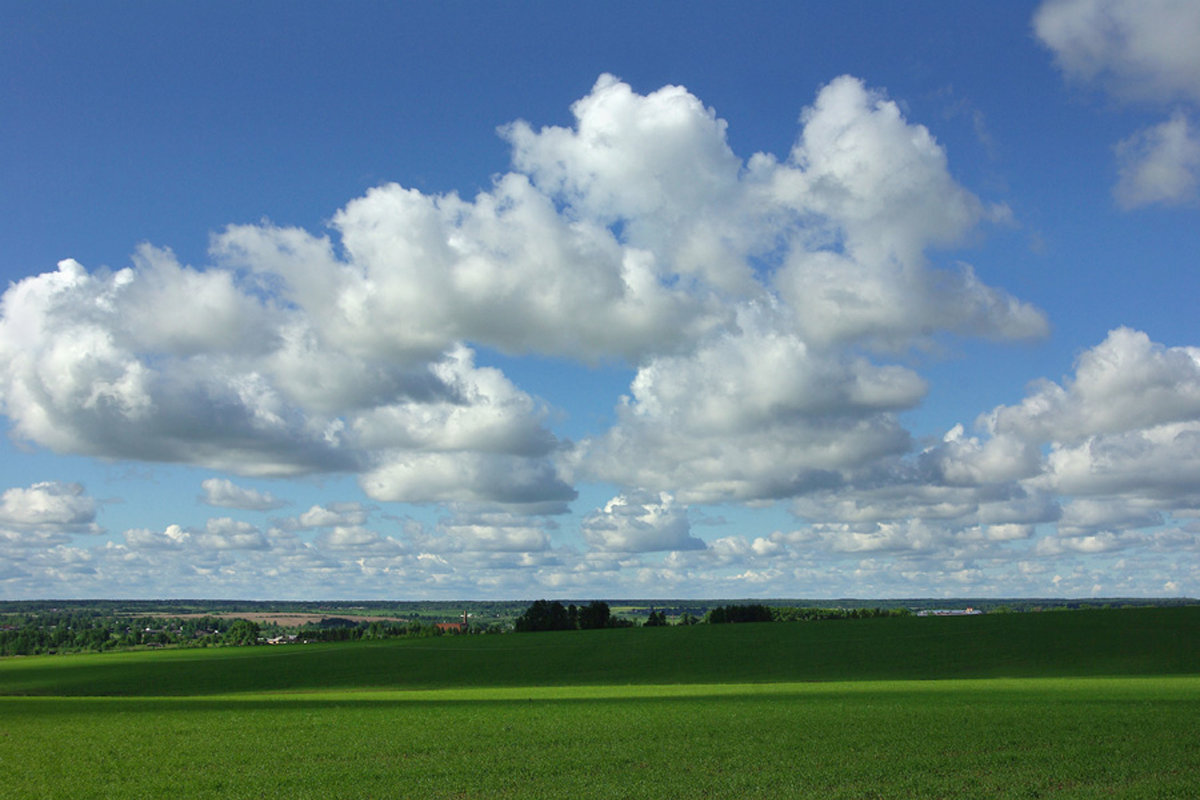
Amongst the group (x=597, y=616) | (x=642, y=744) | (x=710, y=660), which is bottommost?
(x=710, y=660)

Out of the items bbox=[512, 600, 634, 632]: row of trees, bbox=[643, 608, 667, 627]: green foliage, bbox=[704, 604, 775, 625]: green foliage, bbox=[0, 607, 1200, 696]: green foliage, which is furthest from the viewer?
bbox=[704, 604, 775, 625]: green foliage

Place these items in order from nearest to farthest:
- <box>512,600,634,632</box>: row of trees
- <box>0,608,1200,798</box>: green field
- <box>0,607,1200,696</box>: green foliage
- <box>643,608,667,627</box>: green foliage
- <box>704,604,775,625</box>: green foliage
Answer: <box>0,608,1200,798</box>: green field, <box>0,607,1200,696</box>: green foliage, <box>643,608,667,627</box>: green foliage, <box>512,600,634,632</box>: row of trees, <box>704,604,775,625</box>: green foliage

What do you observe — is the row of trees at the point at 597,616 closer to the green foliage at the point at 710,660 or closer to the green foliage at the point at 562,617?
the green foliage at the point at 562,617

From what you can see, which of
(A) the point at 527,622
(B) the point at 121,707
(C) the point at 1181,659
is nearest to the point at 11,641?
(A) the point at 527,622

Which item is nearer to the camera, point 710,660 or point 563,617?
point 710,660

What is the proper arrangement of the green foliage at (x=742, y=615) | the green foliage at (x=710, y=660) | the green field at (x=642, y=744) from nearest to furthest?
the green field at (x=642, y=744), the green foliage at (x=710, y=660), the green foliage at (x=742, y=615)

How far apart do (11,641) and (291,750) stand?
194 m

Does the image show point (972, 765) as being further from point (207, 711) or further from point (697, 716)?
point (207, 711)

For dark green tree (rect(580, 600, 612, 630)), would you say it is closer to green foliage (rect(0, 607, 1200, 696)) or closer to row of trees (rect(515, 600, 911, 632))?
row of trees (rect(515, 600, 911, 632))

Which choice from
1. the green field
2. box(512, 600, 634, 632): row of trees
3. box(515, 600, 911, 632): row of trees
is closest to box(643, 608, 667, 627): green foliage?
box(515, 600, 911, 632): row of trees

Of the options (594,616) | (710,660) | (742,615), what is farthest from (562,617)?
(710,660)

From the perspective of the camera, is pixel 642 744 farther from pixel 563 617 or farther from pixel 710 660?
pixel 563 617

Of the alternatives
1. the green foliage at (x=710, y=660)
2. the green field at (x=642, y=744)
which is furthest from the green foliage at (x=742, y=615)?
the green field at (x=642, y=744)

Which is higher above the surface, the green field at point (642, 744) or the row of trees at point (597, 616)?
the green field at point (642, 744)
